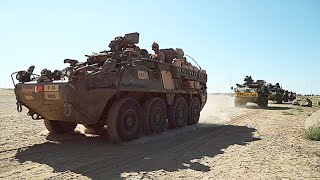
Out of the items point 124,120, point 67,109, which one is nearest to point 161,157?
point 124,120

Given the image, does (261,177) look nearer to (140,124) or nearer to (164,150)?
(164,150)

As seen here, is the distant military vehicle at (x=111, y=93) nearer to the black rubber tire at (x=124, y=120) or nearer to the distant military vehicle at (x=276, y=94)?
the black rubber tire at (x=124, y=120)

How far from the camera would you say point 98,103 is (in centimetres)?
770

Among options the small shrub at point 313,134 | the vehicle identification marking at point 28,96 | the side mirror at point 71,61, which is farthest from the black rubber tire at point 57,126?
the small shrub at point 313,134

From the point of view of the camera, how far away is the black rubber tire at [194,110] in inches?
498

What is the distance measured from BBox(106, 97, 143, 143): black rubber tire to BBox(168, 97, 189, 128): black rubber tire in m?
2.15

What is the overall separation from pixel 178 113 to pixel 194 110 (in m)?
1.70

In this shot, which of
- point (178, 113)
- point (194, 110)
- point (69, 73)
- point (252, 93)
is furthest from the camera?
point (252, 93)

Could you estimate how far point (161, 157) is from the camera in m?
6.91

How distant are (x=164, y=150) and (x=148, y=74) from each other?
96.5 inches

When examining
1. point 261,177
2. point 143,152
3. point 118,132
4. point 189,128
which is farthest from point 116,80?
point 189,128

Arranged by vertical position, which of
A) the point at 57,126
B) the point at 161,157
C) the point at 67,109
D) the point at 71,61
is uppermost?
the point at 71,61

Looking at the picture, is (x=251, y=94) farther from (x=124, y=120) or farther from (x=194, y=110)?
(x=124, y=120)

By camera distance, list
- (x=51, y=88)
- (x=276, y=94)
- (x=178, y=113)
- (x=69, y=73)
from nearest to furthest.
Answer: (x=69, y=73) → (x=51, y=88) → (x=178, y=113) → (x=276, y=94)
